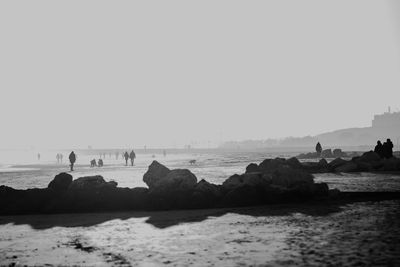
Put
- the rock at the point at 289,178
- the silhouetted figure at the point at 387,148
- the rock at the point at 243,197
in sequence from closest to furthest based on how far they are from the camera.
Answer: the rock at the point at 243,197 < the rock at the point at 289,178 < the silhouetted figure at the point at 387,148

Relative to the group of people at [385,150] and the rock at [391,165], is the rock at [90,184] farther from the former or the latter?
the group of people at [385,150]

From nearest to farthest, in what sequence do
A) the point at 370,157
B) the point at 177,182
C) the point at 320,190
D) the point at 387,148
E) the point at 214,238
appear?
the point at 214,238
the point at 177,182
the point at 320,190
the point at 370,157
the point at 387,148

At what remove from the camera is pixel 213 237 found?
32.4 feet

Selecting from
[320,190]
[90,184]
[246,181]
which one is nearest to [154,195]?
[90,184]

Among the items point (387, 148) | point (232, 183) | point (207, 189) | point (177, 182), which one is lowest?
point (207, 189)

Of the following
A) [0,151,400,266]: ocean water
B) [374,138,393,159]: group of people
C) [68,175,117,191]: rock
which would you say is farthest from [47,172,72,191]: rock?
[374,138,393,159]: group of people

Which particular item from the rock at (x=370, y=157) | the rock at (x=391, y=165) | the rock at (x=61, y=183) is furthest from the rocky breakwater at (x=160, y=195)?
the rock at (x=370, y=157)

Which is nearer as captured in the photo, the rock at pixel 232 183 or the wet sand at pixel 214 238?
the wet sand at pixel 214 238

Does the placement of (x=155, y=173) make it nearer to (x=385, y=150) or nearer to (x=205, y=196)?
(x=205, y=196)

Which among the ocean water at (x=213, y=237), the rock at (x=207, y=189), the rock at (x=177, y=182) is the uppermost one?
the rock at (x=177, y=182)

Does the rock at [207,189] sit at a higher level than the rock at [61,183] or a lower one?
lower

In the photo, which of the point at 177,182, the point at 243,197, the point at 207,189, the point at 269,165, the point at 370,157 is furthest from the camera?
the point at 370,157

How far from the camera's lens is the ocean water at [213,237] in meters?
7.84

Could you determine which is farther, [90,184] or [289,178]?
[289,178]
